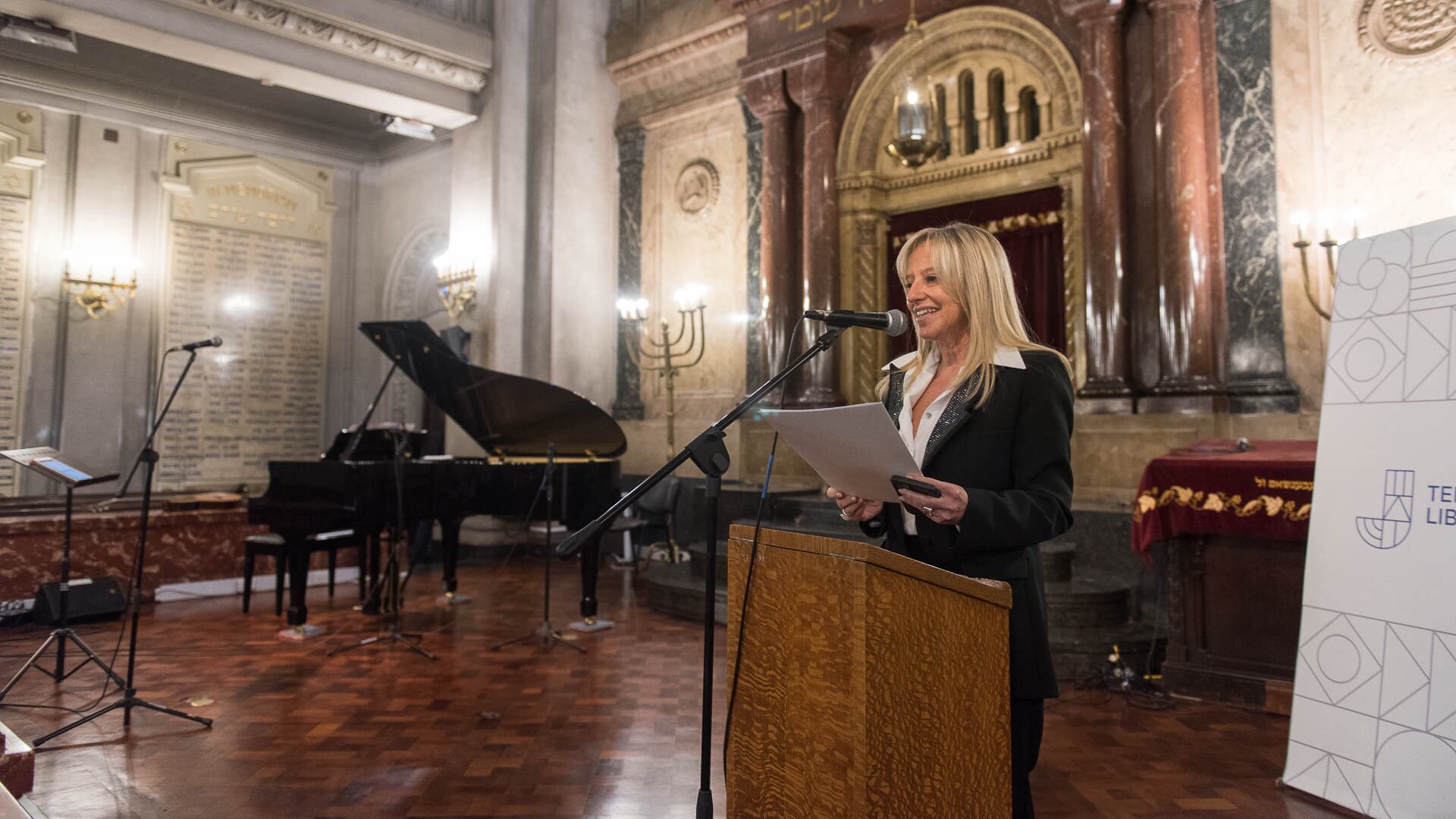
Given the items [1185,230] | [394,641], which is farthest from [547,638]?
[1185,230]

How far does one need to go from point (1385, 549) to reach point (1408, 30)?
3.59 metres

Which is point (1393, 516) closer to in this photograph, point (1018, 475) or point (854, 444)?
point (1018, 475)

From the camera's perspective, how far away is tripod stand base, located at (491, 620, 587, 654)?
448 cm

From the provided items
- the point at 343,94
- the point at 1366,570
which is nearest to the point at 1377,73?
the point at 1366,570

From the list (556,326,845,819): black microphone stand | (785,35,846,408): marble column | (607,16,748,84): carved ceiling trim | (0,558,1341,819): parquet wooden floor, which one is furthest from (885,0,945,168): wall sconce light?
(556,326,845,819): black microphone stand

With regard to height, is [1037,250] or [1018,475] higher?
[1037,250]

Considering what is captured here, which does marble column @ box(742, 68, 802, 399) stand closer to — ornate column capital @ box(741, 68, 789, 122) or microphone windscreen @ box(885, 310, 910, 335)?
ornate column capital @ box(741, 68, 789, 122)

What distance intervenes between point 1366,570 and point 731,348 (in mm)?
5407

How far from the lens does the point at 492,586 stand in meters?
6.45

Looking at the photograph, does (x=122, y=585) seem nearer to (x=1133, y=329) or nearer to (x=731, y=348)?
(x=731, y=348)

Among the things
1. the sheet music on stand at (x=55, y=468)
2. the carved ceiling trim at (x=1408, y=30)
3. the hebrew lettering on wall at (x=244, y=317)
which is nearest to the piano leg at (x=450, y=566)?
the sheet music on stand at (x=55, y=468)

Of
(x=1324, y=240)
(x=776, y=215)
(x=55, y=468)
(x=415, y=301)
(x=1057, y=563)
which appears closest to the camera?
(x=55, y=468)

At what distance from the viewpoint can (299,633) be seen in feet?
15.8

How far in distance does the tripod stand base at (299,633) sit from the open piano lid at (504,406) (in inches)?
55.4
